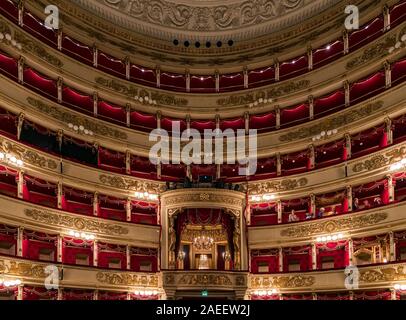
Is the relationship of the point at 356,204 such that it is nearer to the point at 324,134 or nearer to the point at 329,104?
the point at 324,134

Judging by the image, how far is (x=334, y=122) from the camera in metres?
27.6

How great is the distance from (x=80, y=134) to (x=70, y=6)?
25.7 feet

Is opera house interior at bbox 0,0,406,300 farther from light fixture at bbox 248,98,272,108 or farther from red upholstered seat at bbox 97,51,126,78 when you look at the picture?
red upholstered seat at bbox 97,51,126,78

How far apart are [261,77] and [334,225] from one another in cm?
1172

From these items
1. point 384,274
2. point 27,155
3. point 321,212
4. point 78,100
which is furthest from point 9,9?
point 384,274

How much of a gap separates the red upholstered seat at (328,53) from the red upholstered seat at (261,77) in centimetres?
311

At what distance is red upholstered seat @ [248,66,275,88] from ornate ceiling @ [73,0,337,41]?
8.33 feet

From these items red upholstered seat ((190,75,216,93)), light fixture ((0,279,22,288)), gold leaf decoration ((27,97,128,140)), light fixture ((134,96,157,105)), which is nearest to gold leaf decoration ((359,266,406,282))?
gold leaf decoration ((27,97,128,140))

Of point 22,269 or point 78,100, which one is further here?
point 78,100

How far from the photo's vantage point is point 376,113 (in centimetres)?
2494

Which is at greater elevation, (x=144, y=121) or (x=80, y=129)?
(x=144, y=121)

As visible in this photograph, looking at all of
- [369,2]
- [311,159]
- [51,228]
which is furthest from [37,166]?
[369,2]

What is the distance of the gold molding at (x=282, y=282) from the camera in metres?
25.8

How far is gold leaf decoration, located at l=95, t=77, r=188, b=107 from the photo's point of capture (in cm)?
2970
